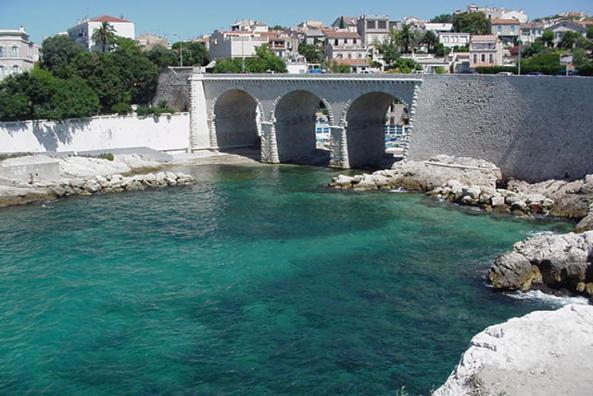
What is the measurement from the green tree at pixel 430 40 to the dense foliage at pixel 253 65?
30949 millimetres

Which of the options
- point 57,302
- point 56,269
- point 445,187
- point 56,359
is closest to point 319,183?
point 445,187

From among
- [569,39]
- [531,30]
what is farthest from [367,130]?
[531,30]

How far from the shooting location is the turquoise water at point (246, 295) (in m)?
19.4

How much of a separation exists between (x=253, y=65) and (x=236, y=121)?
12.4 metres

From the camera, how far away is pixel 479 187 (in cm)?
3844

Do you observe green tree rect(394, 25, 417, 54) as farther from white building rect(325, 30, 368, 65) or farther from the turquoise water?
the turquoise water

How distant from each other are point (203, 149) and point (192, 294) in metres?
34.5

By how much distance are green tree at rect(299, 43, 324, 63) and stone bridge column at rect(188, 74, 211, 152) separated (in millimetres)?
36294

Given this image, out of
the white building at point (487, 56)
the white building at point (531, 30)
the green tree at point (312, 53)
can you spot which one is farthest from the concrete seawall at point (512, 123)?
the white building at point (531, 30)

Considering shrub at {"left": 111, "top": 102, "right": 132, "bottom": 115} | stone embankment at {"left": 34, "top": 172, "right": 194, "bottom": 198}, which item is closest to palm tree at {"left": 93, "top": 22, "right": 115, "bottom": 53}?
shrub at {"left": 111, "top": 102, "right": 132, "bottom": 115}

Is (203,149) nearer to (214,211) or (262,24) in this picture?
(214,211)

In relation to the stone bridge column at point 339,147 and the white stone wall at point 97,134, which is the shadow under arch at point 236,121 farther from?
the stone bridge column at point 339,147

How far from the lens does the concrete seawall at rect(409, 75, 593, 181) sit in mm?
37562

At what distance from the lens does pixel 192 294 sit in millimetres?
25312
